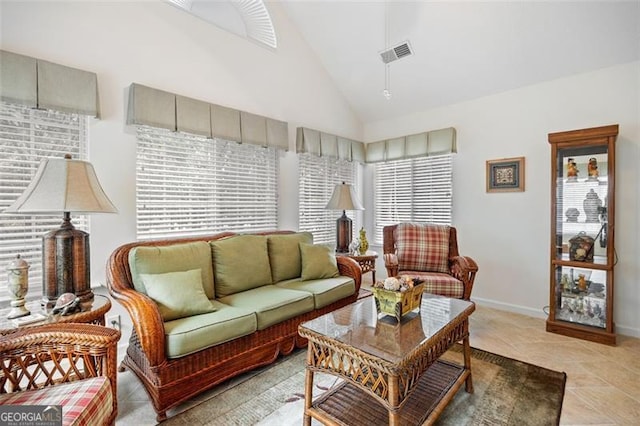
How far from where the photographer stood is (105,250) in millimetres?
2432

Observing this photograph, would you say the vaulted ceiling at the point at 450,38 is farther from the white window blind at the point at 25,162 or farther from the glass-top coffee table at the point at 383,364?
the glass-top coffee table at the point at 383,364

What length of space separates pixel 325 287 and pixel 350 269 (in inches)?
18.6

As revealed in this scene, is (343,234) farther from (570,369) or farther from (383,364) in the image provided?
(383,364)

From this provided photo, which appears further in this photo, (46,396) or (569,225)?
(569,225)

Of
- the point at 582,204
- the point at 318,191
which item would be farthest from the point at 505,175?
the point at 318,191

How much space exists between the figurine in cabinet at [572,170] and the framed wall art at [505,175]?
458 millimetres

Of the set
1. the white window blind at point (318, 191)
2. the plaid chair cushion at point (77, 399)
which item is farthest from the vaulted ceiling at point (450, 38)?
the plaid chair cushion at point (77, 399)

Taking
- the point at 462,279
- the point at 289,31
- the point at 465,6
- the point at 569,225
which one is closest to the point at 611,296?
the point at 569,225

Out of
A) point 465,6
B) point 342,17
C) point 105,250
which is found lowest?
point 105,250

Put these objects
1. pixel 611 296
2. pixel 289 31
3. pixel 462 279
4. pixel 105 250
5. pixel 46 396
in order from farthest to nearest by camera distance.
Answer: pixel 289 31, pixel 462 279, pixel 611 296, pixel 105 250, pixel 46 396

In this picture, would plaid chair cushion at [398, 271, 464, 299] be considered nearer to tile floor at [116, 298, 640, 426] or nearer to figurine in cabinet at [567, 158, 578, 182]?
tile floor at [116, 298, 640, 426]

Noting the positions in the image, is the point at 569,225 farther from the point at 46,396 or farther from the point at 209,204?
the point at 46,396

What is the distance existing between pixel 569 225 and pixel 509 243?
64 cm

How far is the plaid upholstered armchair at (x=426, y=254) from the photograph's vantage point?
3136 mm
